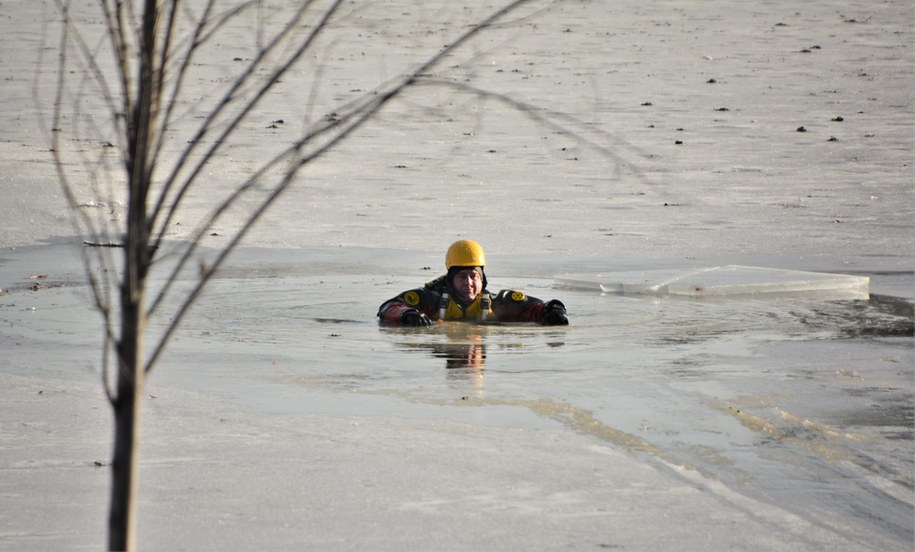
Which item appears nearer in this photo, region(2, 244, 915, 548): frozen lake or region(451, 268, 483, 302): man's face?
region(2, 244, 915, 548): frozen lake

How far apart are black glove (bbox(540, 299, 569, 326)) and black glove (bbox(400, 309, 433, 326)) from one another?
81 cm

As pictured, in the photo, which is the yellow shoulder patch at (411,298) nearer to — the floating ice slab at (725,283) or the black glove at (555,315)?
the black glove at (555,315)

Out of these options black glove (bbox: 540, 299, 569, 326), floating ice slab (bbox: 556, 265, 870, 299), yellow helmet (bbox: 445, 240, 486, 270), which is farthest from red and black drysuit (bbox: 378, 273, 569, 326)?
floating ice slab (bbox: 556, 265, 870, 299)

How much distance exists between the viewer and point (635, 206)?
1644 cm

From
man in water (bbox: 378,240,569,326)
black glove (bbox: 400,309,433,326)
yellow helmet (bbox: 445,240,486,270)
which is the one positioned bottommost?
black glove (bbox: 400,309,433,326)

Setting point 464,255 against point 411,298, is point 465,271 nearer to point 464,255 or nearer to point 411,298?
point 464,255

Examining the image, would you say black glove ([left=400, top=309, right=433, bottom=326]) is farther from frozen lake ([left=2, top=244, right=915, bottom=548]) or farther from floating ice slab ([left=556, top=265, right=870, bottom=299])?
floating ice slab ([left=556, top=265, right=870, bottom=299])

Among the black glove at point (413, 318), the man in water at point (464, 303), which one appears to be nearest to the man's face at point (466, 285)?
the man in water at point (464, 303)

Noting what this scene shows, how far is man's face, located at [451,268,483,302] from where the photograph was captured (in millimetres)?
10406

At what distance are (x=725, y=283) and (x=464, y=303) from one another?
2.13 metres

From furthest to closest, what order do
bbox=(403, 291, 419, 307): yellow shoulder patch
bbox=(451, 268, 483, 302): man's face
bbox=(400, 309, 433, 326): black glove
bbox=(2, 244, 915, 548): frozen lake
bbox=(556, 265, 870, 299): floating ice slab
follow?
bbox=(556, 265, 870, 299): floating ice slab, bbox=(451, 268, 483, 302): man's face, bbox=(403, 291, 419, 307): yellow shoulder patch, bbox=(400, 309, 433, 326): black glove, bbox=(2, 244, 915, 548): frozen lake

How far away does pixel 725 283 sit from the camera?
11.2 metres

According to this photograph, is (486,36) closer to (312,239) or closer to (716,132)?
(716,132)

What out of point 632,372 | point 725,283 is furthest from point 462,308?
point 632,372
